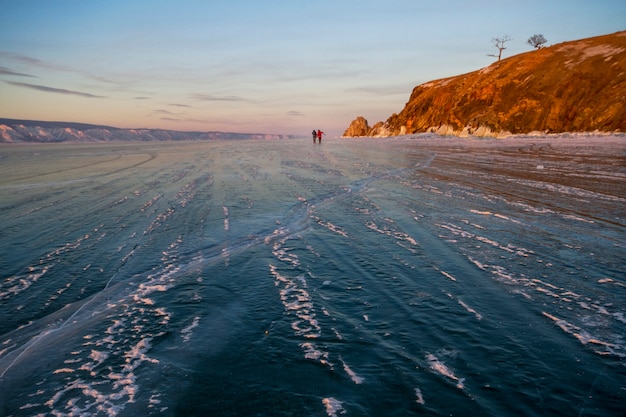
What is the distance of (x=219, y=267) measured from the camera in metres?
6.89

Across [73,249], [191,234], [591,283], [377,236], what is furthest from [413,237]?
[73,249]

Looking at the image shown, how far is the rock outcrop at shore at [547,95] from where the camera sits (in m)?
70.1

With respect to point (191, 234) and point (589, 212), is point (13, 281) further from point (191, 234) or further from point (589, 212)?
point (589, 212)

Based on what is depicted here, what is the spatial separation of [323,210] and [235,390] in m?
8.55

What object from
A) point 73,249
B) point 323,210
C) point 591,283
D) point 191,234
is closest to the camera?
point 591,283

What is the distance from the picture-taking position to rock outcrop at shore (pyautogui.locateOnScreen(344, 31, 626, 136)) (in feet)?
230

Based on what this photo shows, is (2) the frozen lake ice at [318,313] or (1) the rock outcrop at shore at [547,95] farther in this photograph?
(1) the rock outcrop at shore at [547,95]

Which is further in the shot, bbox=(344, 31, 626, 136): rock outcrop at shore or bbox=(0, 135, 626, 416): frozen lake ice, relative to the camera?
bbox=(344, 31, 626, 136): rock outcrop at shore

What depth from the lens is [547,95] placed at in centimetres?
8169

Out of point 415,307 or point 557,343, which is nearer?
point 557,343

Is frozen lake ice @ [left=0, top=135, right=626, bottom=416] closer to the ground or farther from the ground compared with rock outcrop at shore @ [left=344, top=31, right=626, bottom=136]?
closer to the ground

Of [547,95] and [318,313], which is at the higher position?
[547,95]

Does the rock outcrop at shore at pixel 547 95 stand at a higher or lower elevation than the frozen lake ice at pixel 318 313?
higher

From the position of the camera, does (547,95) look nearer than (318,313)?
No
